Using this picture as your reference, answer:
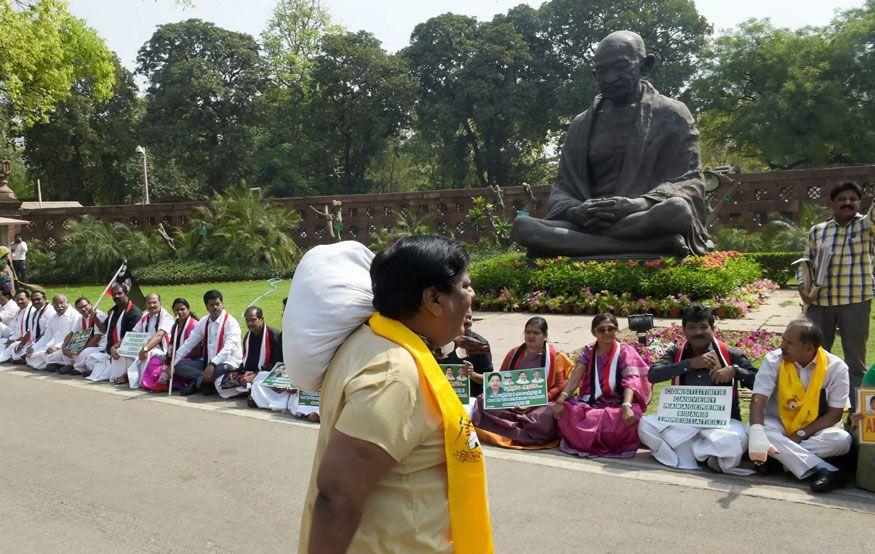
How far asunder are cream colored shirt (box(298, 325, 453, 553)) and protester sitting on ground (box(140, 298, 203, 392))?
6908 mm

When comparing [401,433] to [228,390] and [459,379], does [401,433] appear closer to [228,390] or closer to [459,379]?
[459,379]

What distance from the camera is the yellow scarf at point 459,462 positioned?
1.67 m

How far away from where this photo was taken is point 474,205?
72.7 feet

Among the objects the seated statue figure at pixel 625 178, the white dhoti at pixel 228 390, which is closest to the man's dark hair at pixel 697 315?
the white dhoti at pixel 228 390

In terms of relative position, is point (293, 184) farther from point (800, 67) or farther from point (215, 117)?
point (800, 67)

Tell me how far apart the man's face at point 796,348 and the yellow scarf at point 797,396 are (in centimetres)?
7

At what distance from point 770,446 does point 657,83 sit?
31.6 meters

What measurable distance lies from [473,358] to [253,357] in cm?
271

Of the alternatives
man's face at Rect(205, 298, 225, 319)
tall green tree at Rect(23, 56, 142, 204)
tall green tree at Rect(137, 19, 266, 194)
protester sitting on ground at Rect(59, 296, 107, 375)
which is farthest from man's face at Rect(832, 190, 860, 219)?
tall green tree at Rect(23, 56, 142, 204)

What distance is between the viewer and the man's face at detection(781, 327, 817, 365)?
4.52m

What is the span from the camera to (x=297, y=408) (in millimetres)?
6734

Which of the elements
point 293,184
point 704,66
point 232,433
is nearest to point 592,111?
point 232,433

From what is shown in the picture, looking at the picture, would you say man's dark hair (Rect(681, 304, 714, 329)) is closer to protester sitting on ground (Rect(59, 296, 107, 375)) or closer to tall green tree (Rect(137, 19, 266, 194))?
protester sitting on ground (Rect(59, 296, 107, 375))

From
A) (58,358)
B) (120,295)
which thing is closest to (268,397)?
(120,295)
